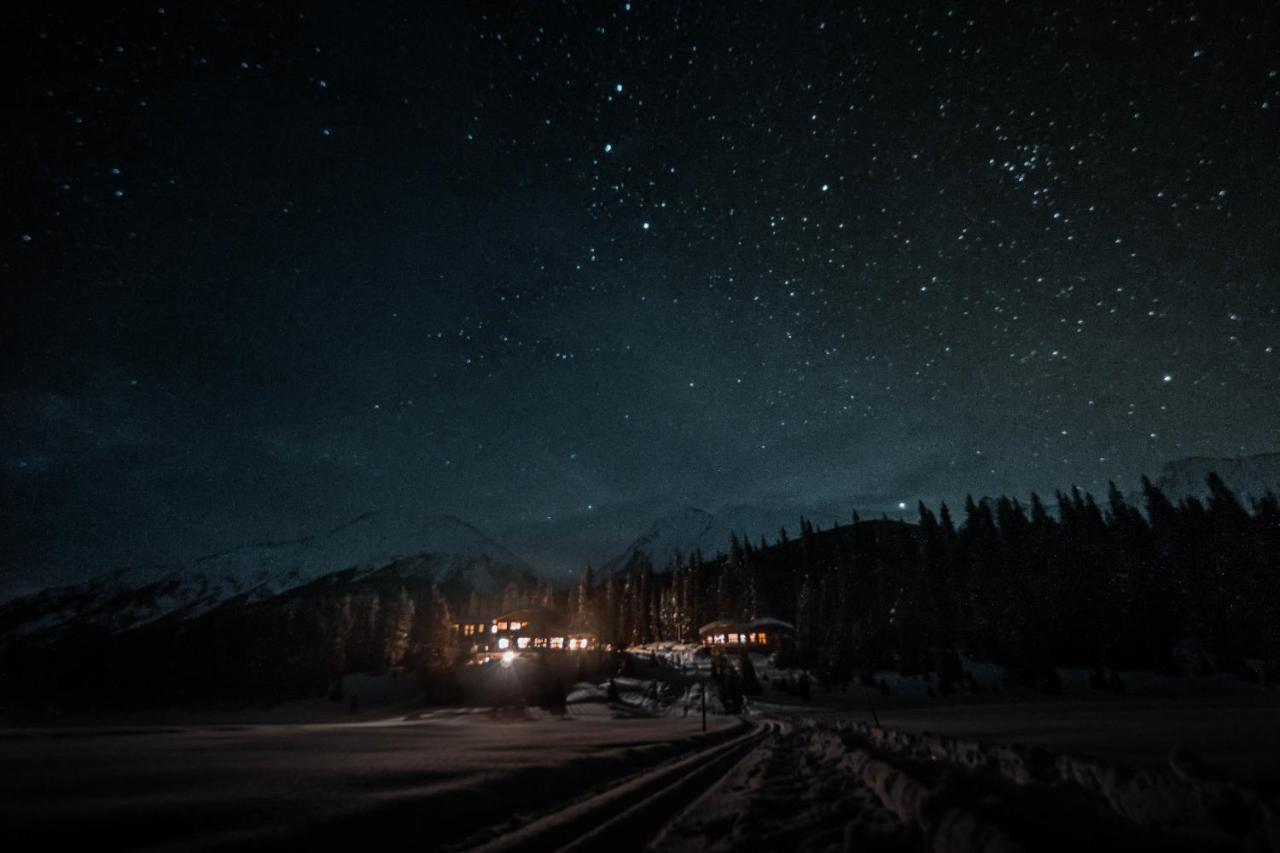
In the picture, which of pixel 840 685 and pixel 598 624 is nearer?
pixel 840 685

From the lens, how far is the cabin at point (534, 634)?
10206 centimetres

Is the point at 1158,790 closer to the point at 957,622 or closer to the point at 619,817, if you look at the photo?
the point at 619,817

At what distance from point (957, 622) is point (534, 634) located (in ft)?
228

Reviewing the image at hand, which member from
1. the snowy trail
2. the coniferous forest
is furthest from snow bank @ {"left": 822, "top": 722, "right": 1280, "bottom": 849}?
the coniferous forest

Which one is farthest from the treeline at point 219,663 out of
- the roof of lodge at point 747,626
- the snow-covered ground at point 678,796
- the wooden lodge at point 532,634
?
the snow-covered ground at point 678,796

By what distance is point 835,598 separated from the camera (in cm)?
9769

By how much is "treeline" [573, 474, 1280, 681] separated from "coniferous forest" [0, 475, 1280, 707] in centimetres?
22

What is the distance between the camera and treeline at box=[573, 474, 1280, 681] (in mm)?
61844

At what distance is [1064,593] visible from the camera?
7075cm

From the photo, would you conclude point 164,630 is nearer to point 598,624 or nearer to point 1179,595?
point 598,624

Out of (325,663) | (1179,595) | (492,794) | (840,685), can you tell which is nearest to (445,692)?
(325,663)

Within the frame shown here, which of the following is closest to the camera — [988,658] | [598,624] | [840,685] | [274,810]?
[274,810]

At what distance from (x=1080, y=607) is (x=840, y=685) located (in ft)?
111

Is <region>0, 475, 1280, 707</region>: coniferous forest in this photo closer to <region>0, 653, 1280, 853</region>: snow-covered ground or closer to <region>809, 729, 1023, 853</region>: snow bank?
<region>0, 653, 1280, 853</region>: snow-covered ground
